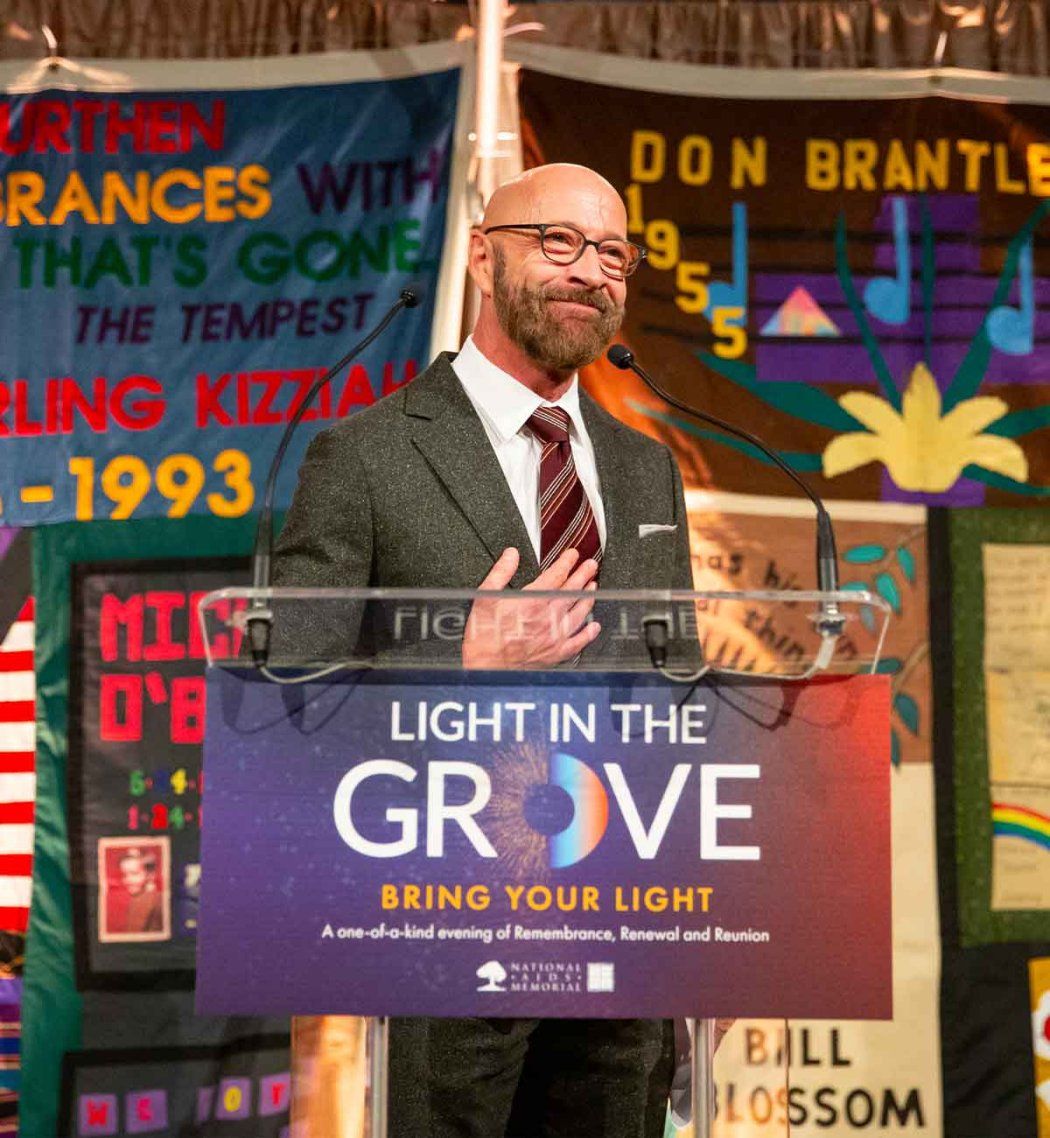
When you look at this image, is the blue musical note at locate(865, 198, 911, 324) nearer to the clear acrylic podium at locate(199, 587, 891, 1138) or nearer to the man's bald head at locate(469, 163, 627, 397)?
the man's bald head at locate(469, 163, 627, 397)

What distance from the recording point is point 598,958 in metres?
1.41

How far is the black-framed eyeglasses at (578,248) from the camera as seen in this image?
6.56 feet

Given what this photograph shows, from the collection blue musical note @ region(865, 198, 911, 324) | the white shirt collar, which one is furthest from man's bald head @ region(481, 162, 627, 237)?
blue musical note @ region(865, 198, 911, 324)

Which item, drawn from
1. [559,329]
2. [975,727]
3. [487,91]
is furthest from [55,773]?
[975,727]

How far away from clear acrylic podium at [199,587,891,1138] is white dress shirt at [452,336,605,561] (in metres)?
0.44

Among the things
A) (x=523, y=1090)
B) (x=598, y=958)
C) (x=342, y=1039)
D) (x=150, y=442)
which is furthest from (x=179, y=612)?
(x=598, y=958)

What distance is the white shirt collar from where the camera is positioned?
198 cm

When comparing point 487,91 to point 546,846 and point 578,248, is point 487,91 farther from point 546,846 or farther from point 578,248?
point 546,846

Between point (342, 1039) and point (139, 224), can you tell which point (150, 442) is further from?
point (342, 1039)

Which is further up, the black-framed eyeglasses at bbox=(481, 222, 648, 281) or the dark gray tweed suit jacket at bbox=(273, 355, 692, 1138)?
the black-framed eyeglasses at bbox=(481, 222, 648, 281)

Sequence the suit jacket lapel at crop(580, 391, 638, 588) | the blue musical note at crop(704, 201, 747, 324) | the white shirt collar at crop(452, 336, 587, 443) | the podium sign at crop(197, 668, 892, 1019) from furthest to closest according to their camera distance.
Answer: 1. the blue musical note at crop(704, 201, 747, 324)
2. the white shirt collar at crop(452, 336, 587, 443)
3. the suit jacket lapel at crop(580, 391, 638, 588)
4. the podium sign at crop(197, 668, 892, 1019)

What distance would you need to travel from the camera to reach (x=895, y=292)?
3.31 m

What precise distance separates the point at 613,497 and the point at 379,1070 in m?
0.76

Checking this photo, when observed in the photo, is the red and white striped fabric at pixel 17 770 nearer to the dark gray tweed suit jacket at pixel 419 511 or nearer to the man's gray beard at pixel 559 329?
the dark gray tweed suit jacket at pixel 419 511
